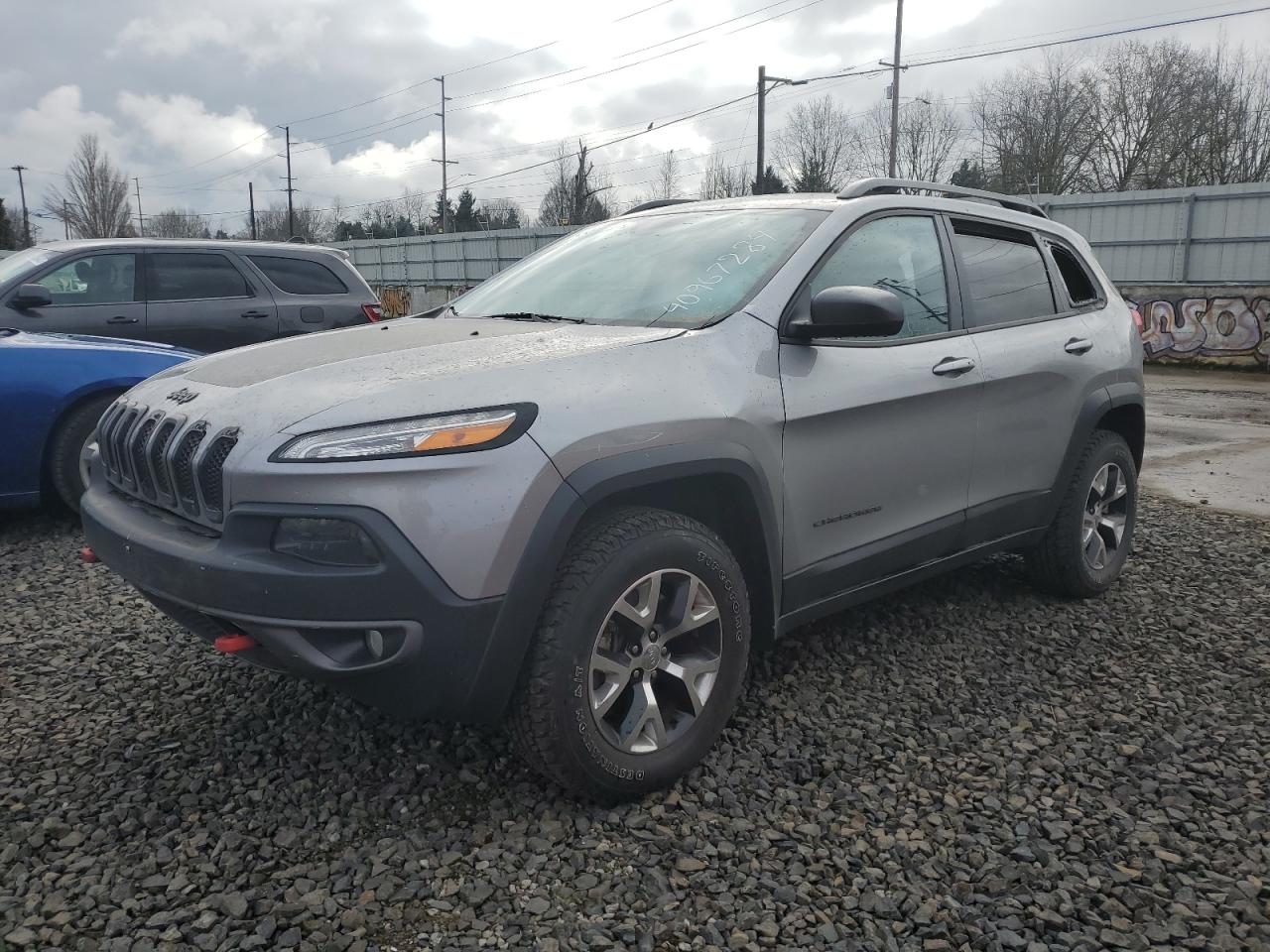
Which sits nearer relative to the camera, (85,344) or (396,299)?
(85,344)

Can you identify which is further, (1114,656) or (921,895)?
(1114,656)

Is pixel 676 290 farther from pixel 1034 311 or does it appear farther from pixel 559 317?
pixel 1034 311

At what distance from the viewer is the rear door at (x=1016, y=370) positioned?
3.71m

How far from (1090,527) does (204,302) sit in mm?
6435

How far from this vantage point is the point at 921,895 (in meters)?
2.30

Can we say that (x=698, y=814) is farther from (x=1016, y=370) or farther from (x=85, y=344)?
(x=85, y=344)

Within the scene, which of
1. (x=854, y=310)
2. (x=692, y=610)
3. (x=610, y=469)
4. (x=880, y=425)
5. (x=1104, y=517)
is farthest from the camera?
(x=1104, y=517)

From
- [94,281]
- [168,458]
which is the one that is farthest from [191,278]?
[168,458]

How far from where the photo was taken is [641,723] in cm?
263

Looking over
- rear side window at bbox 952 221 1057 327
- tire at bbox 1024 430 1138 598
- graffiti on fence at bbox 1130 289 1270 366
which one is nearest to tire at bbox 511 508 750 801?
rear side window at bbox 952 221 1057 327

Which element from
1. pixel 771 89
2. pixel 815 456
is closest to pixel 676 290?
pixel 815 456

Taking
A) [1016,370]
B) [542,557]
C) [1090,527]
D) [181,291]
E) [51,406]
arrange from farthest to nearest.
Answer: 1. [181,291]
2. [51,406]
3. [1090,527]
4. [1016,370]
5. [542,557]

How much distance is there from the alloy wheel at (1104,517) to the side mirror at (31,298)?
6.77 meters

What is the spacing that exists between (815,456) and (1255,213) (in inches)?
733
